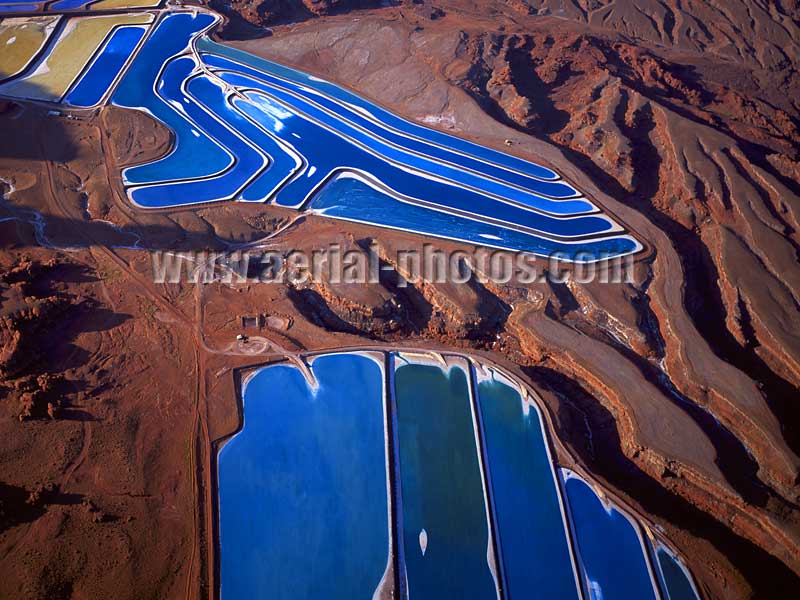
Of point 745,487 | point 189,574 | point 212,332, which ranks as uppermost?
point 212,332

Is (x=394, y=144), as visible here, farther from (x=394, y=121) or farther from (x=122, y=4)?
(x=122, y=4)

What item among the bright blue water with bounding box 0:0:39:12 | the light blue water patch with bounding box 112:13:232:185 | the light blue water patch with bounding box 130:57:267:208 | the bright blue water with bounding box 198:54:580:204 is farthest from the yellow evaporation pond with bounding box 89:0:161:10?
the bright blue water with bounding box 198:54:580:204

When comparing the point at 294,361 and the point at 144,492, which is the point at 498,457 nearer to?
the point at 294,361

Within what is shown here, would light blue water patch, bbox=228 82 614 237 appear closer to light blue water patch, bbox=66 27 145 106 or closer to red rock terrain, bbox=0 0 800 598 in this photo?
red rock terrain, bbox=0 0 800 598

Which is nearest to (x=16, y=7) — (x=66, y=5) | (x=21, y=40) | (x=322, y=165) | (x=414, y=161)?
(x=66, y=5)

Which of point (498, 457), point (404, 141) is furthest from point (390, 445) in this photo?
point (404, 141)

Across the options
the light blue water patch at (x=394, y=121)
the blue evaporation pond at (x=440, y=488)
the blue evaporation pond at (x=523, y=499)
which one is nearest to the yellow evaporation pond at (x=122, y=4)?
the light blue water patch at (x=394, y=121)
